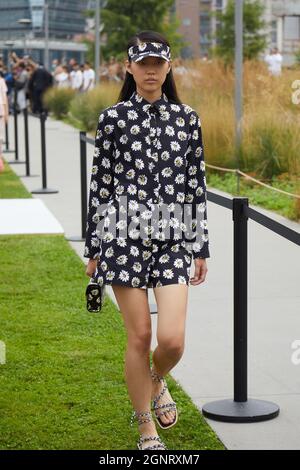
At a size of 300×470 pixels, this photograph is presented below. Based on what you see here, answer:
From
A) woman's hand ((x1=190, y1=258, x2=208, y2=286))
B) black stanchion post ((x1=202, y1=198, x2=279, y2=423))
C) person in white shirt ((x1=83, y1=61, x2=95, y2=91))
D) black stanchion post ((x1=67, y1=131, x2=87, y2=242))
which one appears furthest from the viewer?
person in white shirt ((x1=83, y1=61, x2=95, y2=91))

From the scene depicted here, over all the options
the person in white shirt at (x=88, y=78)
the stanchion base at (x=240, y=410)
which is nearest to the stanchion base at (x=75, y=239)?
the stanchion base at (x=240, y=410)

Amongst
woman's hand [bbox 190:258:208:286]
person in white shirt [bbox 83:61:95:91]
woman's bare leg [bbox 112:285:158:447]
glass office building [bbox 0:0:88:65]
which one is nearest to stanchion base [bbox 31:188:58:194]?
woman's hand [bbox 190:258:208:286]

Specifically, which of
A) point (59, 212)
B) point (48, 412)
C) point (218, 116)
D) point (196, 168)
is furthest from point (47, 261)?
point (218, 116)

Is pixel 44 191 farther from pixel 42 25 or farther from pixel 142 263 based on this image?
pixel 42 25

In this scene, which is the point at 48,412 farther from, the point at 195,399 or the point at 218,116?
the point at 218,116

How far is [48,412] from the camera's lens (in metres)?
5.44

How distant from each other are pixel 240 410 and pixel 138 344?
961mm

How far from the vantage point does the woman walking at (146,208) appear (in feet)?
15.0

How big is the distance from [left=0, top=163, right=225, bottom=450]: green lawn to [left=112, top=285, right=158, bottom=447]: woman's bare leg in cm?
30

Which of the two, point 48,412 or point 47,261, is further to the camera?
point 47,261

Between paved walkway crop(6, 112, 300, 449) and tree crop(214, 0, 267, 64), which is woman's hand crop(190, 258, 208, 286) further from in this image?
tree crop(214, 0, 267, 64)

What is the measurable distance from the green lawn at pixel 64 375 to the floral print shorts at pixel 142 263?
78 cm

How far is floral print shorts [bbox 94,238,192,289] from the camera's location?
4.55 metres
